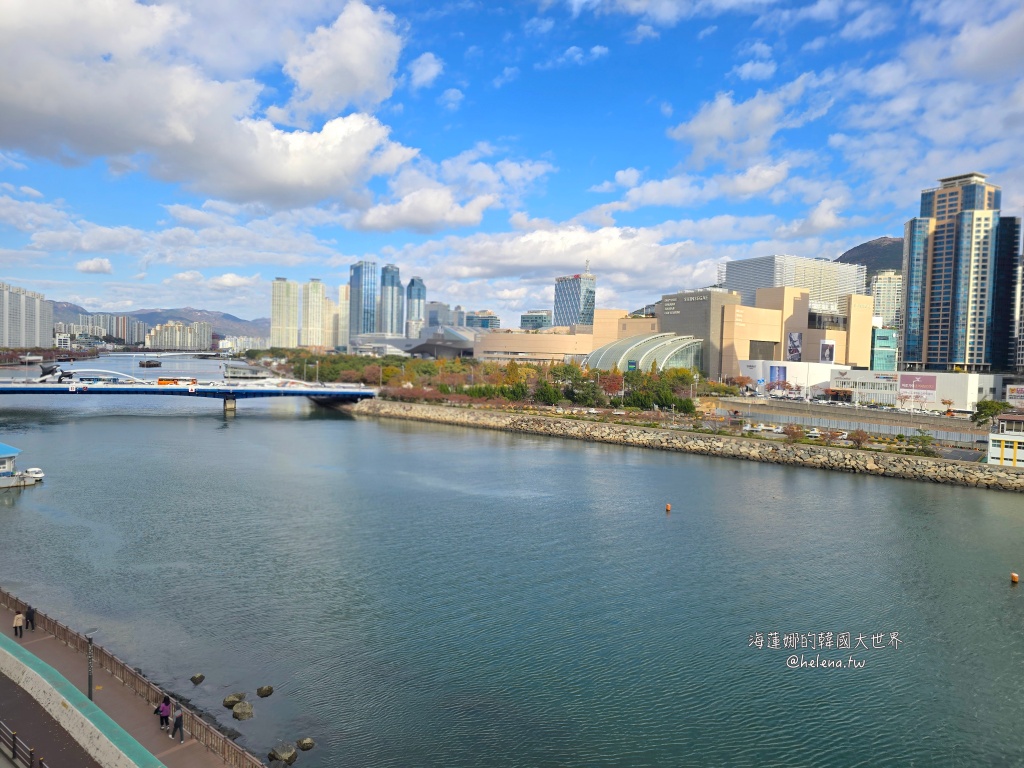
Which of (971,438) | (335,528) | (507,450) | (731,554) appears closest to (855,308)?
(971,438)

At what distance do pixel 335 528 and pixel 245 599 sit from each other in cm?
351

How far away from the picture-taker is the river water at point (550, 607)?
6.06 meters

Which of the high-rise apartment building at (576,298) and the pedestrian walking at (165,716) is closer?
the pedestrian walking at (165,716)

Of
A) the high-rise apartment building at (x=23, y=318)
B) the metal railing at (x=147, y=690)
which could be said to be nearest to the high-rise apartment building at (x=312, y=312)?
the high-rise apartment building at (x=23, y=318)

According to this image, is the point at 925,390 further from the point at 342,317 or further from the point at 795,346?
the point at 342,317

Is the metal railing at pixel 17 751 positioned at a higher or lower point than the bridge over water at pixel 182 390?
lower

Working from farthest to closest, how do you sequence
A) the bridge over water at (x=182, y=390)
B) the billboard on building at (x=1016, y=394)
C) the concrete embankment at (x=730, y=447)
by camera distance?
the bridge over water at (x=182, y=390) < the billboard on building at (x=1016, y=394) < the concrete embankment at (x=730, y=447)

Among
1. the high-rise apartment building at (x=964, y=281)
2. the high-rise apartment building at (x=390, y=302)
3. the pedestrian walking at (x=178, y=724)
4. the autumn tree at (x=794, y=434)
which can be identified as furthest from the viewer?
the high-rise apartment building at (x=390, y=302)

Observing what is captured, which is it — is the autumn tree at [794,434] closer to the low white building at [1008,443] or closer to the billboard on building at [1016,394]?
the low white building at [1008,443]

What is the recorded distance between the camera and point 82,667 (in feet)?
18.1

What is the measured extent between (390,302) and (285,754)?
13811 centimetres

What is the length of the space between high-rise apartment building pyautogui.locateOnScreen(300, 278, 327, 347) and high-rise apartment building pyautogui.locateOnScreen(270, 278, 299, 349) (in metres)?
2.33

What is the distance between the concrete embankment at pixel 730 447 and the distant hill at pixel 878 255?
9210 centimetres

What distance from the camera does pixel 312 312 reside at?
132 m
